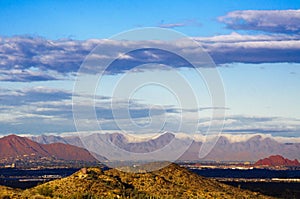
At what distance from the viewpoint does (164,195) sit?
7644 cm

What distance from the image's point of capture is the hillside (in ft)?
242

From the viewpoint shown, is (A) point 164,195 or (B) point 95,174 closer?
(A) point 164,195

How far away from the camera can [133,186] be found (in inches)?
3209

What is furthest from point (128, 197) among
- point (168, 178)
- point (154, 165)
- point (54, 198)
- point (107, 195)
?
point (154, 165)

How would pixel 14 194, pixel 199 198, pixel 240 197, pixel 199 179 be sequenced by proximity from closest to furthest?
pixel 14 194 → pixel 199 198 → pixel 240 197 → pixel 199 179

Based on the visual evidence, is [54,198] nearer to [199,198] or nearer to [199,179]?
[199,198]

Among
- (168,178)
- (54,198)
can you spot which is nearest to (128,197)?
(54,198)

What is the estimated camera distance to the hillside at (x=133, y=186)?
7388 cm

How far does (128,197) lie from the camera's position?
72.2 m

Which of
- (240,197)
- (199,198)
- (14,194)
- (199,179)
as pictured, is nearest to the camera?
(14,194)

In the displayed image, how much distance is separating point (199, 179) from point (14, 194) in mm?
28828

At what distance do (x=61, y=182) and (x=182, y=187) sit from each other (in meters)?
15.2

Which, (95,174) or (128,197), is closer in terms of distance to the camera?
(128,197)

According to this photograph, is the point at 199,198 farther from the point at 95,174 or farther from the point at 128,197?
the point at 95,174
